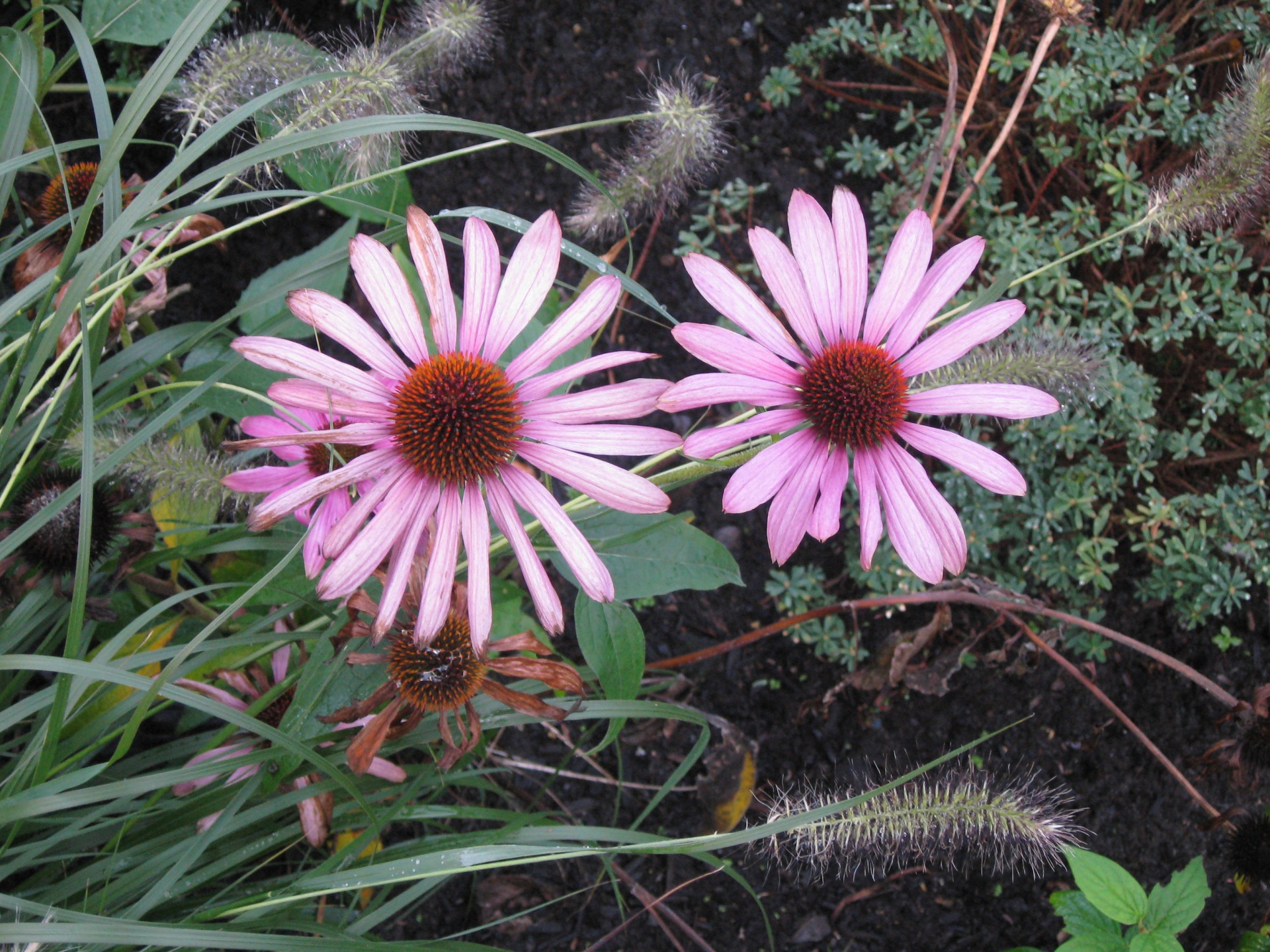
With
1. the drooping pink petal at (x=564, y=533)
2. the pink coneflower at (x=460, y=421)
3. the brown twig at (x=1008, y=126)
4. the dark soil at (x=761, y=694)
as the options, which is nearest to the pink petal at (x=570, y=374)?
the pink coneflower at (x=460, y=421)

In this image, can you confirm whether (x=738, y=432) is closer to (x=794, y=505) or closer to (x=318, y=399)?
(x=794, y=505)

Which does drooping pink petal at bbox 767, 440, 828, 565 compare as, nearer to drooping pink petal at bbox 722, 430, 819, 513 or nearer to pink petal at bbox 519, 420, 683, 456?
drooping pink petal at bbox 722, 430, 819, 513

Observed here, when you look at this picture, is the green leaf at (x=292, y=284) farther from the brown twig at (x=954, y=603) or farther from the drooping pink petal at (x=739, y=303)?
the brown twig at (x=954, y=603)

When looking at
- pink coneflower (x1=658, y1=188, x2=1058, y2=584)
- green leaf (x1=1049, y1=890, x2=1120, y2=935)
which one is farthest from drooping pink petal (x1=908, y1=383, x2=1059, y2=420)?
green leaf (x1=1049, y1=890, x2=1120, y2=935)

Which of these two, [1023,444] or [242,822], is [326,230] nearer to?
[242,822]

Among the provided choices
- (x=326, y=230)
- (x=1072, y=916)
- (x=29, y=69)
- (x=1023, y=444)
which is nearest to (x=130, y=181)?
(x=29, y=69)

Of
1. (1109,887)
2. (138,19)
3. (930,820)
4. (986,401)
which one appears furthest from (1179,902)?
(138,19)

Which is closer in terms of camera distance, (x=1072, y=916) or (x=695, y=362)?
(x=1072, y=916)
